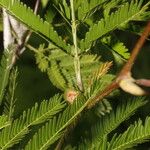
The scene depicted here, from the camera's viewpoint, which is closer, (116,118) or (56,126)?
(56,126)

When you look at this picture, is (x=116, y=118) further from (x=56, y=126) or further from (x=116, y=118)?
(x=56, y=126)

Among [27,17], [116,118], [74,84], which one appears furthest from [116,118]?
[27,17]

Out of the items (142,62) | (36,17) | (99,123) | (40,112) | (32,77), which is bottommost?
(142,62)

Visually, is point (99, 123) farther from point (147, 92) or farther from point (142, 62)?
point (142, 62)

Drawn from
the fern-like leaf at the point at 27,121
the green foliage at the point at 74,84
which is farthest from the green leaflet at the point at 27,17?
the fern-like leaf at the point at 27,121

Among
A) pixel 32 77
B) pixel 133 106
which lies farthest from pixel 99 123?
pixel 32 77

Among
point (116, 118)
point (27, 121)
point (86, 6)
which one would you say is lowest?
point (116, 118)

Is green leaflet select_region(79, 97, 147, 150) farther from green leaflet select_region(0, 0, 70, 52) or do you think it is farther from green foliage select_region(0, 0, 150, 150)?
green leaflet select_region(0, 0, 70, 52)

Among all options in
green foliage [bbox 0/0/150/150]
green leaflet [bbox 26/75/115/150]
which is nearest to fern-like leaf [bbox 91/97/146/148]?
green foliage [bbox 0/0/150/150]
